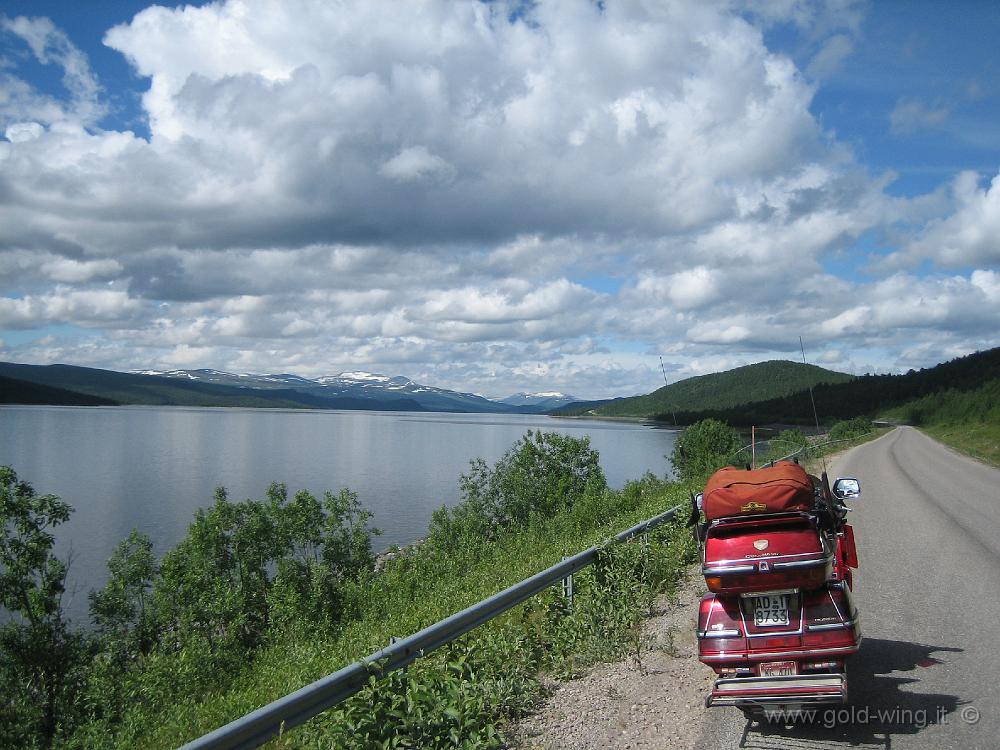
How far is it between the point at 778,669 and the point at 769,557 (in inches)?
28.3

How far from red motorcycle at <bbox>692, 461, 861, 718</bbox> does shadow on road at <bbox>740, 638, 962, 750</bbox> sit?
18 cm

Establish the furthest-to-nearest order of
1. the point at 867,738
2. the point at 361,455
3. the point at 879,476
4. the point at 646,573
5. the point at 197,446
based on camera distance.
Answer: the point at 197,446, the point at 361,455, the point at 879,476, the point at 646,573, the point at 867,738

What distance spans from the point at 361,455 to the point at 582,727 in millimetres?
76175

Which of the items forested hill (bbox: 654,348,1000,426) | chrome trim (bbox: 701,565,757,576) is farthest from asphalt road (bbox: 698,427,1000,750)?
forested hill (bbox: 654,348,1000,426)

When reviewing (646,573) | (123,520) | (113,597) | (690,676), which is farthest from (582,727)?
(123,520)

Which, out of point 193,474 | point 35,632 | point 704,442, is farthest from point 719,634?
point 193,474

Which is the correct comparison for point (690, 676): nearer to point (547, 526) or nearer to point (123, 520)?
point (547, 526)

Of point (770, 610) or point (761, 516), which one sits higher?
point (761, 516)

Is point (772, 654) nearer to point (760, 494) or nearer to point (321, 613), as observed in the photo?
point (760, 494)

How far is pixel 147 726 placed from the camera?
989 centimetres

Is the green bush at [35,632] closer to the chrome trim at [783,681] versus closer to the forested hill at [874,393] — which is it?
the chrome trim at [783,681]

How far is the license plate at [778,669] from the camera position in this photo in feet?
15.8

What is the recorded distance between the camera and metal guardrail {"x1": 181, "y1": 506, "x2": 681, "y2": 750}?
388cm

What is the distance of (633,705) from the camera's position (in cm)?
537
